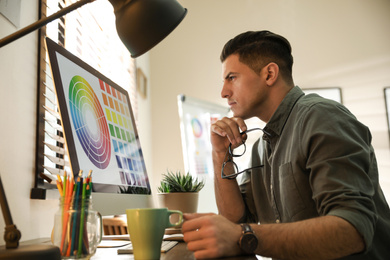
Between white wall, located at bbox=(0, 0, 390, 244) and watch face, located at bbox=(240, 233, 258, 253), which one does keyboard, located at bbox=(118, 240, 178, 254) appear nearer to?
watch face, located at bbox=(240, 233, 258, 253)

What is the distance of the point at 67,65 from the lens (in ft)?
2.98

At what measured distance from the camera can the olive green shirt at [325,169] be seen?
80cm

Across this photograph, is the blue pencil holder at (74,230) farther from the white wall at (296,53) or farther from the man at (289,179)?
the white wall at (296,53)

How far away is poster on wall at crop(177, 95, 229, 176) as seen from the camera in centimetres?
288

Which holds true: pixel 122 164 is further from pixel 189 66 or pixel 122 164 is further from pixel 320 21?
pixel 320 21

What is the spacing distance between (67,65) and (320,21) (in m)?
3.26

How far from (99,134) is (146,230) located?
42 centimetres

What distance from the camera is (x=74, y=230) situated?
61 cm

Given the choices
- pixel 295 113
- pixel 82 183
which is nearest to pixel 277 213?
pixel 295 113

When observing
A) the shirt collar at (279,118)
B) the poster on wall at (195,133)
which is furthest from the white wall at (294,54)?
the shirt collar at (279,118)

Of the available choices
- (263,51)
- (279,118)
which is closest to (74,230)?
(279,118)

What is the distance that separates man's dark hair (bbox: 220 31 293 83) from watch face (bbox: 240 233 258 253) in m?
0.82

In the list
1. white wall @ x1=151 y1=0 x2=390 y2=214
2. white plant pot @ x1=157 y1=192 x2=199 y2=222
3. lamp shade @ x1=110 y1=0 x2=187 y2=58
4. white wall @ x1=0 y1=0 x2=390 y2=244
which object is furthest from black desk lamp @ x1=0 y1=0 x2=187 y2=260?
white wall @ x1=151 y1=0 x2=390 y2=214

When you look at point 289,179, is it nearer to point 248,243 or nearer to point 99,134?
point 248,243
